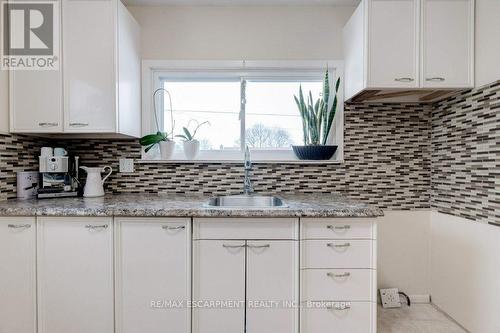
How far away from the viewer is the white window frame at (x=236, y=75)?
2.21 meters

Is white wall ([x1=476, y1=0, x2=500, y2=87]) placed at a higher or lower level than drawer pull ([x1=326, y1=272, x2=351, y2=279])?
higher

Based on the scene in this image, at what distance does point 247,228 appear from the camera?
1.54m

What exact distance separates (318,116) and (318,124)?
65mm

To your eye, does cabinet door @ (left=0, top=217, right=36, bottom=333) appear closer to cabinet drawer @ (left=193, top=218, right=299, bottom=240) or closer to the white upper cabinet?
the white upper cabinet

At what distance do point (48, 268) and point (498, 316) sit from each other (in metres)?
2.61

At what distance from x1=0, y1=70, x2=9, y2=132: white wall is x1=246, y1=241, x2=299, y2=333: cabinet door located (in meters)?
1.77

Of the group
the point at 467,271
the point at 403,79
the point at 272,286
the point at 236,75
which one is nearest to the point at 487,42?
the point at 403,79

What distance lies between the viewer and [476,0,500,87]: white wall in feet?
5.41

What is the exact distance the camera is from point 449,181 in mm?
2014

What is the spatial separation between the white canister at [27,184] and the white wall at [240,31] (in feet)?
4.02

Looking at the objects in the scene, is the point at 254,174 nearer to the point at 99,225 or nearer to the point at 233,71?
the point at 233,71

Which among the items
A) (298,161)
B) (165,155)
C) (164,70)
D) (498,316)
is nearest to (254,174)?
(298,161)

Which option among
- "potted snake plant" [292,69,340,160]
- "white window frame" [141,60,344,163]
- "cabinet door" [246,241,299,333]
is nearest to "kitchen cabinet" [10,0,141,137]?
"white window frame" [141,60,344,163]

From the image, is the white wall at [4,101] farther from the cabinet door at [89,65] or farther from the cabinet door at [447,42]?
the cabinet door at [447,42]
